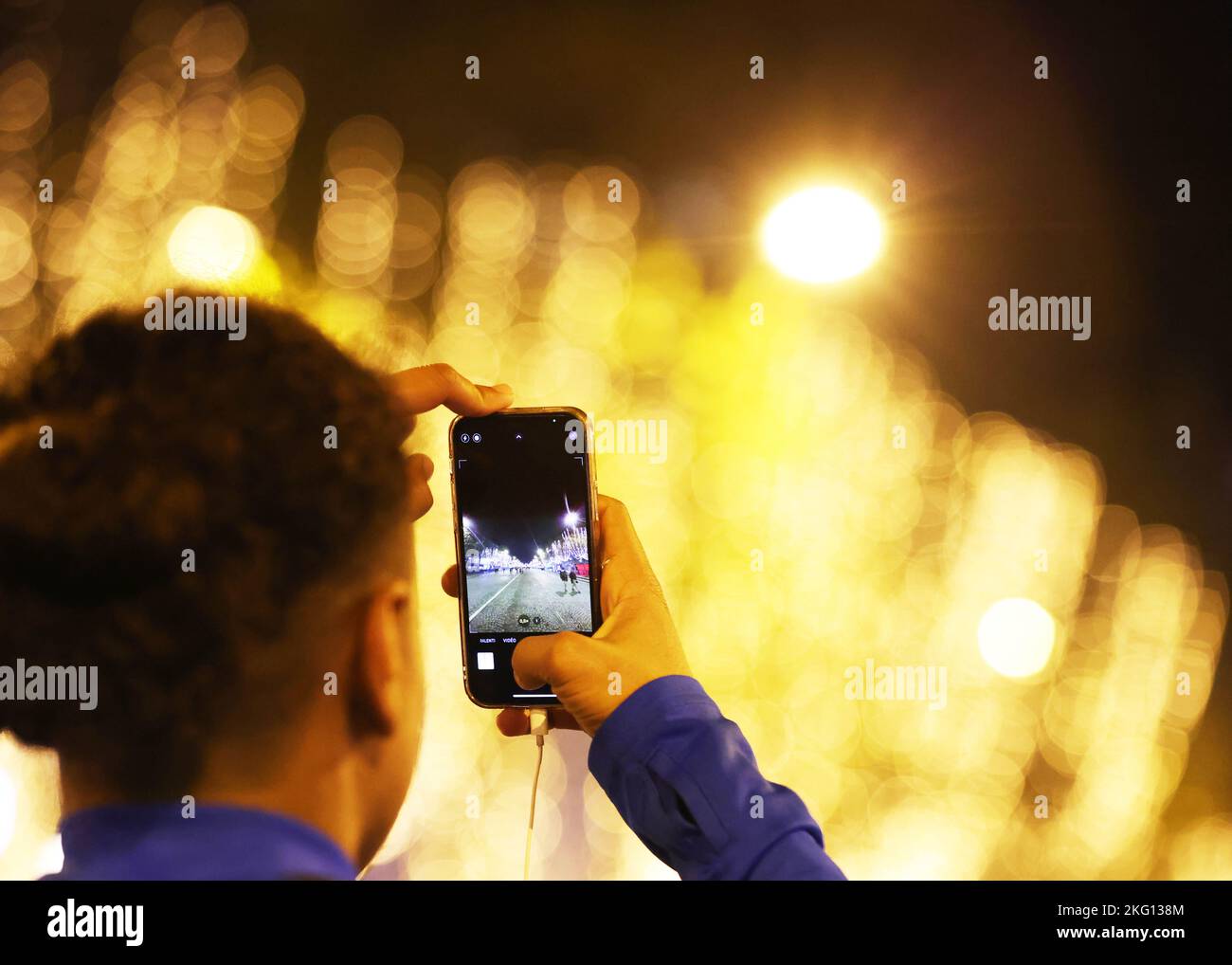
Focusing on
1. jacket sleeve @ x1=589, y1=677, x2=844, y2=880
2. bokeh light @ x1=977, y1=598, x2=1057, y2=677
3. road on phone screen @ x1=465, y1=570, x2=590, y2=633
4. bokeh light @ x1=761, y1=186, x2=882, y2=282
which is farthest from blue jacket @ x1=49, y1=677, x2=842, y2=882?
bokeh light @ x1=761, y1=186, x2=882, y2=282

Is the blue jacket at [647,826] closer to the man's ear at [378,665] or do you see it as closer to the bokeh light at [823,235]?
the man's ear at [378,665]

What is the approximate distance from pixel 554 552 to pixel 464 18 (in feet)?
1.80

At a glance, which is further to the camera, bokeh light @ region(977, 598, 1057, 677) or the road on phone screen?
bokeh light @ region(977, 598, 1057, 677)

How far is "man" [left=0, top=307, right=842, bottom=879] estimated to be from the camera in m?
0.62

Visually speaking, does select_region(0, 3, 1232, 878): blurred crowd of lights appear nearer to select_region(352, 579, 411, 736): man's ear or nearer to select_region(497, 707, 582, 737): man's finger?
select_region(497, 707, 582, 737): man's finger

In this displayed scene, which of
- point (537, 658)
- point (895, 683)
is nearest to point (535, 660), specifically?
point (537, 658)

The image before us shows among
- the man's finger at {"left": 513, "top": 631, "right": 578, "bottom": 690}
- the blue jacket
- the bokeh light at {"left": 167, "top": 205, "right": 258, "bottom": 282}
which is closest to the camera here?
the blue jacket

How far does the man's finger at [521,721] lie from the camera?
796 mm

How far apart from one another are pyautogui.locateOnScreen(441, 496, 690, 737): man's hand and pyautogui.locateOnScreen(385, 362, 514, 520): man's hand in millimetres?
95

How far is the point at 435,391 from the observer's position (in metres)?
0.76

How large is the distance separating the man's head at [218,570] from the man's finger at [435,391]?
0.08 ft

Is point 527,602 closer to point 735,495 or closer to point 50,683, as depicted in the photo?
point 735,495

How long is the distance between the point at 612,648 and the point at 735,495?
25 centimetres
